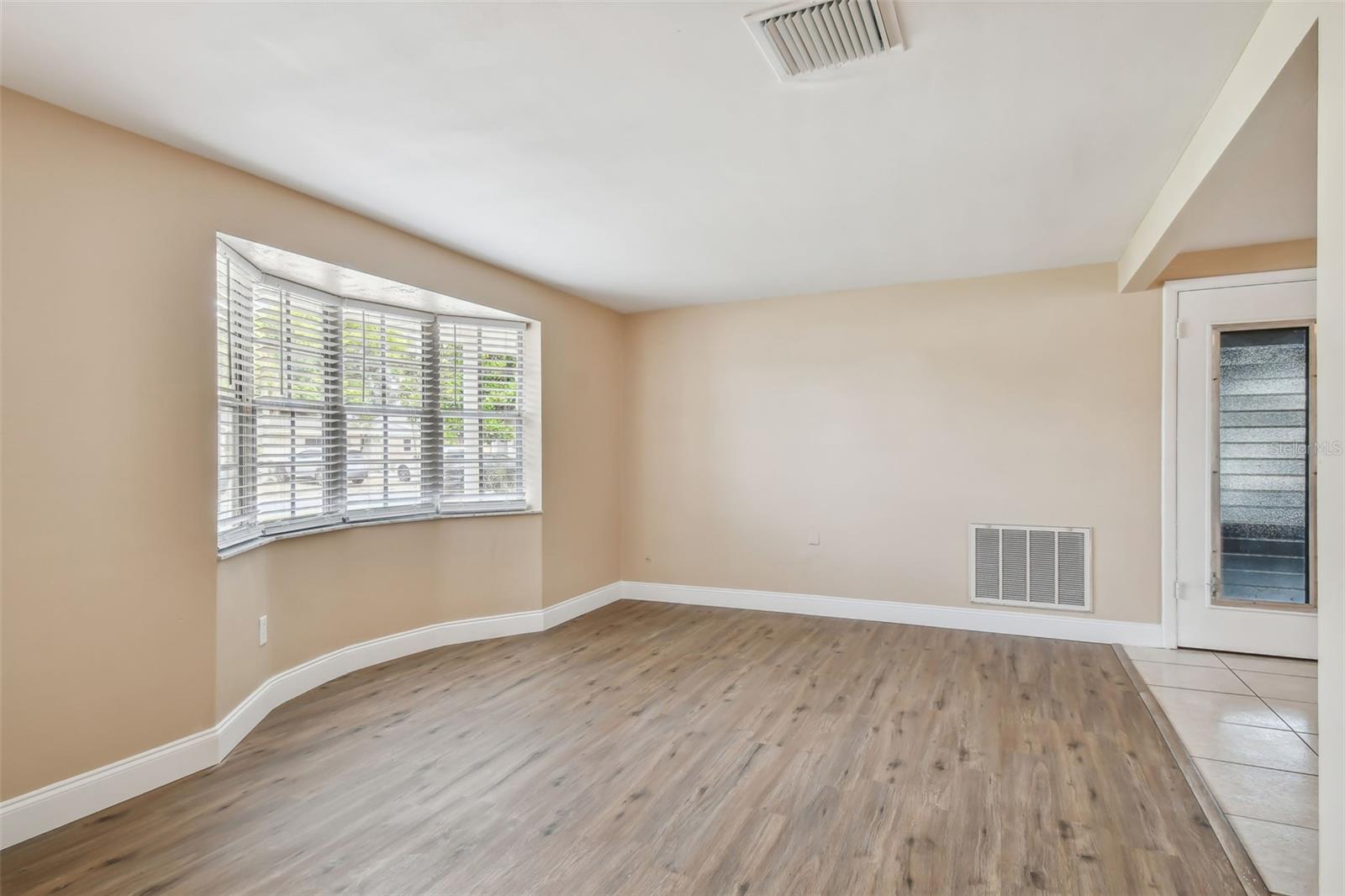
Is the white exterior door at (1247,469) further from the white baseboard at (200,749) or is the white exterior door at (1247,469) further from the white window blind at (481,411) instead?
the white baseboard at (200,749)

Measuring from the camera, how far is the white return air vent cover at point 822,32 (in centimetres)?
180

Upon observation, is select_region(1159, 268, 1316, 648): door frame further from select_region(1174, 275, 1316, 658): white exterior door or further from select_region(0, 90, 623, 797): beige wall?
select_region(0, 90, 623, 797): beige wall

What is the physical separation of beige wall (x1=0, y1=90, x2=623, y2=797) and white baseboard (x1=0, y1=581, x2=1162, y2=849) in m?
0.07

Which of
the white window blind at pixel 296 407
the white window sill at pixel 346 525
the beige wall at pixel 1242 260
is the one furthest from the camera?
the beige wall at pixel 1242 260

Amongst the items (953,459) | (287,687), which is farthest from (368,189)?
(953,459)

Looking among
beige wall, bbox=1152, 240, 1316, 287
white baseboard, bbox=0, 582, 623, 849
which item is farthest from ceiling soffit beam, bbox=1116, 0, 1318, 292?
white baseboard, bbox=0, 582, 623, 849

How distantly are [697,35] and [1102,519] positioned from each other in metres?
3.90

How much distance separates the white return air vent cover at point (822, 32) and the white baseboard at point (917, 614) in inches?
148

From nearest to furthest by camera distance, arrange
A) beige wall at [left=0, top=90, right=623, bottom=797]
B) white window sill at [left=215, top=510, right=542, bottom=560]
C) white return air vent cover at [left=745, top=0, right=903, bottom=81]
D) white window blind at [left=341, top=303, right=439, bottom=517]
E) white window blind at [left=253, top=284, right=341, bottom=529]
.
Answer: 1. white return air vent cover at [left=745, top=0, right=903, bottom=81]
2. beige wall at [left=0, top=90, right=623, bottom=797]
3. white window sill at [left=215, top=510, right=542, bottom=560]
4. white window blind at [left=253, top=284, right=341, bottom=529]
5. white window blind at [left=341, top=303, right=439, bottom=517]

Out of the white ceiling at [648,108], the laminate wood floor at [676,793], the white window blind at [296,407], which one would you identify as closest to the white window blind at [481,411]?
the white window blind at [296,407]

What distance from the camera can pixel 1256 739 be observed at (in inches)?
111

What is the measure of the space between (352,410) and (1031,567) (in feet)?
14.3

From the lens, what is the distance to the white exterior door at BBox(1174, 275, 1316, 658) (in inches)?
150

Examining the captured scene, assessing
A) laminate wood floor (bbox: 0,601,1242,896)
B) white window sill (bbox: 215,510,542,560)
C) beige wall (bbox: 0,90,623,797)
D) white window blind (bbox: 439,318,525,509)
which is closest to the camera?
laminate wood floor (bbox: 0,601,1242,896)
